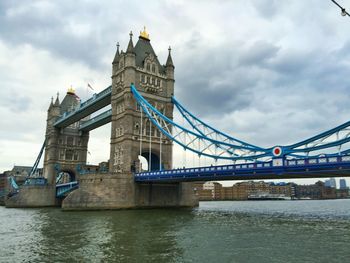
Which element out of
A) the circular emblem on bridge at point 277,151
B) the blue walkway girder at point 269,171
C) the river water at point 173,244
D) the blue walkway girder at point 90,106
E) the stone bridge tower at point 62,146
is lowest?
the river water at point 173,244

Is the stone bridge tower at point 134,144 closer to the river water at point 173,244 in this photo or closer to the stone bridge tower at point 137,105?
the stone bridge tower at point 137,105

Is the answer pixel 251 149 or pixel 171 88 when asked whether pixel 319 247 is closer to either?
pixel 251 149

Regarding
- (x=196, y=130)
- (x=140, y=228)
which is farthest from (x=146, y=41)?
(x=140, y=228)

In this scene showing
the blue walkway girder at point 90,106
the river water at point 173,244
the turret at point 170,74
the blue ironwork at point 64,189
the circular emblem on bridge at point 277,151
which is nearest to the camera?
the river water at point 173,244

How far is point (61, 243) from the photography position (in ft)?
65.1

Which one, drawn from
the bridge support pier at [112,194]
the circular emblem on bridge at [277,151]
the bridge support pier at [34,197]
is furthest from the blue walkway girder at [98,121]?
the circular emblem on bridge at [277,151]

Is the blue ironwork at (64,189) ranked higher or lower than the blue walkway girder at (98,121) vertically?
lower

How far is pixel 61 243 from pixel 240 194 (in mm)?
169874

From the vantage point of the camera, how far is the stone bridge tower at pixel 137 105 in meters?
55.1

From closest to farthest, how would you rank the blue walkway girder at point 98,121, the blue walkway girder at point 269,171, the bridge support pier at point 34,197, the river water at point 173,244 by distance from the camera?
the river water at point 173,244 < the blue walkway girder at point 269,171 < the bridge support pier at point 34,197 < the blue walkway girder at point 98,121

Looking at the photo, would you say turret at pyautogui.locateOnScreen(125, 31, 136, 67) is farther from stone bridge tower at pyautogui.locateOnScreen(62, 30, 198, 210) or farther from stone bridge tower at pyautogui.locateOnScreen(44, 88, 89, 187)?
stone bridge tower at pyautogui.locateOnScreen(44, 88, 89, 187)

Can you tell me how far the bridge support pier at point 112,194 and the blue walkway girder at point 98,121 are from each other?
1936 cm

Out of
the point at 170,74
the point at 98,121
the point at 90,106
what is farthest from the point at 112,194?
the point at 98,121

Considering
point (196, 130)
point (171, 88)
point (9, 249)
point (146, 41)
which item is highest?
point (146, 41)
